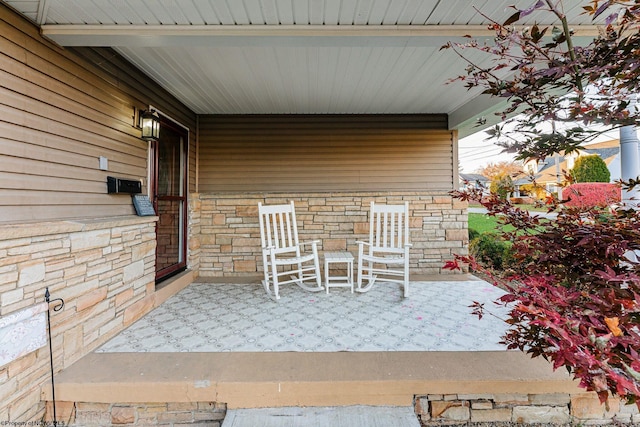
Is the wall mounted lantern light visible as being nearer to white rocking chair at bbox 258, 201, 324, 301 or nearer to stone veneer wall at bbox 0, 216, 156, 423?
stone veneer wall at bbox 0, 216, 156, 423

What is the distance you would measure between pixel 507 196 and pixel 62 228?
2.66 m

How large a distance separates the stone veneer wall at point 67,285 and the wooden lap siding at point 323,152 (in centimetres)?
182

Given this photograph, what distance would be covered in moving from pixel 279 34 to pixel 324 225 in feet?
8.79

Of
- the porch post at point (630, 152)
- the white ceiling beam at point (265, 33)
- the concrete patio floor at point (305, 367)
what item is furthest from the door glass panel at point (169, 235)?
the porch post at point (630, 152)

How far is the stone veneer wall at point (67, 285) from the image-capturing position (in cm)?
157

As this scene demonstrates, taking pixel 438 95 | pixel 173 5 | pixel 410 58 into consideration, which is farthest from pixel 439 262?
pixel 173 5

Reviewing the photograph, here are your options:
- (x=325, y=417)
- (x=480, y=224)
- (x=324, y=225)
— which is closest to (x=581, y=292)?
(x=325, y=417)

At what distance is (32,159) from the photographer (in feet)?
5.87

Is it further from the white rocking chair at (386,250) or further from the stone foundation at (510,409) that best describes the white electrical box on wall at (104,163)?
the stone foundation at (510,409)

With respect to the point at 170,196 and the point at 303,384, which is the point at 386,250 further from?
the point at 170,196

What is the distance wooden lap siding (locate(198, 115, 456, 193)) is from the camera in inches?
168

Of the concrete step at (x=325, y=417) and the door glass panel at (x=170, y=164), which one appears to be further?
the door glass panel at (x=170, y=164)

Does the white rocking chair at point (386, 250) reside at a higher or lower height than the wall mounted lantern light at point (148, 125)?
lower

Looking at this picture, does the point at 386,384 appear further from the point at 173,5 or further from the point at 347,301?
the point at 173,5
